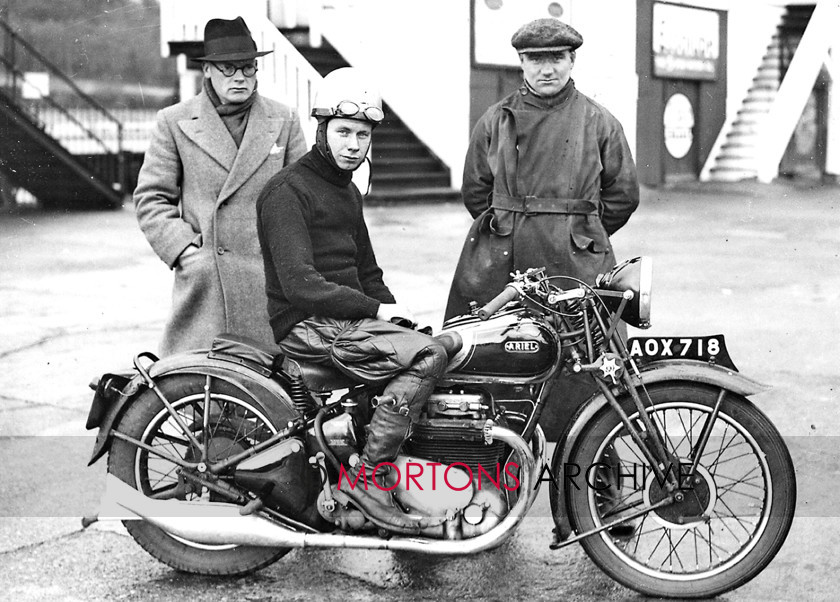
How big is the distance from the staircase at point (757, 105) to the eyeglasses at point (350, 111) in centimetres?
1767

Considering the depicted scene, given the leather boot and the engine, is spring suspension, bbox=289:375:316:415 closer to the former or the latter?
the leather boot

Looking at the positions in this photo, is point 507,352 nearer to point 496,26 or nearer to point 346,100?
point 346,100

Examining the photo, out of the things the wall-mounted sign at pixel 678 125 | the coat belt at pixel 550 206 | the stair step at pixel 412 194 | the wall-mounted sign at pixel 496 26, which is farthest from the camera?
the wall-mounted sign at pixel 678 125

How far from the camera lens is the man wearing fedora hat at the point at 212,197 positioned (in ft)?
15.0

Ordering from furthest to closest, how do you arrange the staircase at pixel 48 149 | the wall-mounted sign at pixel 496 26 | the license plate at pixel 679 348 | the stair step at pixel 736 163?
the stair step at pixel 736 163, the staircase at pixel 48 149, the wall-mounted sign at pixel 496 26, the license plate at pixel 679 348

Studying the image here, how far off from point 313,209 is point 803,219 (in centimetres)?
1277

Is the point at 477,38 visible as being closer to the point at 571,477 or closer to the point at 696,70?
the point at 696,70

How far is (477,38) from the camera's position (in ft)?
54.5

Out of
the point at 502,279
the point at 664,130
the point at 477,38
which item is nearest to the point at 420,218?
the point at 477,38

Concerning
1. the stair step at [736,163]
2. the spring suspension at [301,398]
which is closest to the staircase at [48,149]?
the stair step at [736,163]

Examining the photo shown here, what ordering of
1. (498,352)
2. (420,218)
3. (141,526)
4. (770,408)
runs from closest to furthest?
(498,352)
(141,526)
(770,408)
(420,218)

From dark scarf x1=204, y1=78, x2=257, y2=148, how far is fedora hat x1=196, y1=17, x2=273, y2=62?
21 cm

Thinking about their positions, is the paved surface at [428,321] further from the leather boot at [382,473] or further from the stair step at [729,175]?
the stair step at [729,175]

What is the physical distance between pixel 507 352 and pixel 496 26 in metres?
13.7
